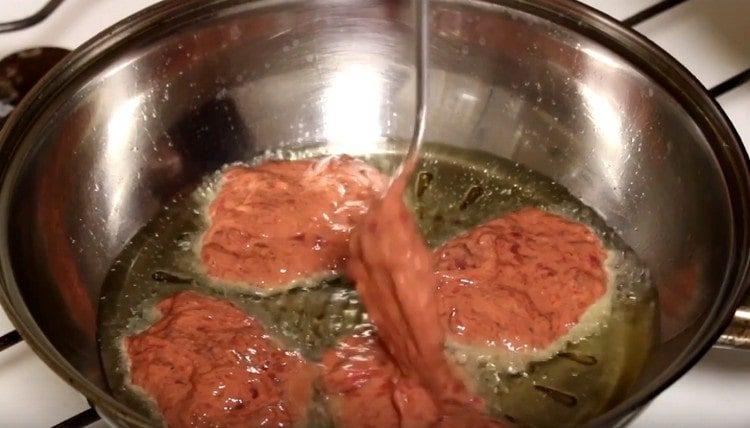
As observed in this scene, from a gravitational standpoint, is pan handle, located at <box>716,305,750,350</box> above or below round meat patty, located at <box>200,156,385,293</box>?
below

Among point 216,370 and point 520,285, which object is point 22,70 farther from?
point 520,285

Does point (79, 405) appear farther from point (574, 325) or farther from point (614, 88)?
point (614, 88)

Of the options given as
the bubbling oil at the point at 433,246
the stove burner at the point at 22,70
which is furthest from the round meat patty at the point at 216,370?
the stove burner at the point at 22,70

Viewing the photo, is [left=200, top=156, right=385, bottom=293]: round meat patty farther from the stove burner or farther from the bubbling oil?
the stove burner

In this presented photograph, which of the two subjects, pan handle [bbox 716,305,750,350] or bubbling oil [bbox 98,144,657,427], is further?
bubbling oil [bbox 98,144,657,427]

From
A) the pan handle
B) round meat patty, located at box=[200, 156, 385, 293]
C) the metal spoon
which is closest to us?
the pan handle

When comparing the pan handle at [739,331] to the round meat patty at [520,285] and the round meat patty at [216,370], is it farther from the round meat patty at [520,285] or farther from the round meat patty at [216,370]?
the round meat patty at [216,370]

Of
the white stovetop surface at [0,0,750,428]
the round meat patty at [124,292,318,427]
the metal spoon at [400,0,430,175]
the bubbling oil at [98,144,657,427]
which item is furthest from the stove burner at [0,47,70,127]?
the metal spoon at [400,0,430,175]
